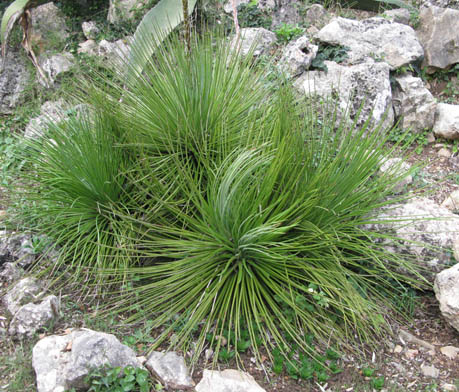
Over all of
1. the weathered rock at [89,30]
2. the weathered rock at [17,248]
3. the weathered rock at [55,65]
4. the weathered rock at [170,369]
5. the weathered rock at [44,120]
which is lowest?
the weathered rock at [170,369]

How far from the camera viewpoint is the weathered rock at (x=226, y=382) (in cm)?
175

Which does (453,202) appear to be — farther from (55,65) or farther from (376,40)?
(55,65)

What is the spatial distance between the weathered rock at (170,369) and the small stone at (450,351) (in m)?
1.21

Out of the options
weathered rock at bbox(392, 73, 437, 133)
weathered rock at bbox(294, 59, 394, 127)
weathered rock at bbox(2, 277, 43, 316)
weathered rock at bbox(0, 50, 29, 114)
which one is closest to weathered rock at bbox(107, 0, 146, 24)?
weathered rock at bbox(0, 50, 29, 114)

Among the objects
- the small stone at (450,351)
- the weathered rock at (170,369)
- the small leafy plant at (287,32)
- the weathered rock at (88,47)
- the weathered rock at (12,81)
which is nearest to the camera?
the weathered rock at (170,369)

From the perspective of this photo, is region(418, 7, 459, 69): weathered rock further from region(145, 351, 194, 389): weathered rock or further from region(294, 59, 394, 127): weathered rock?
region(145, 351, 194, 389): weathered rock

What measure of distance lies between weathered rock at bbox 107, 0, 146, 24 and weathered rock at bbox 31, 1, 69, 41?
50 centimetres

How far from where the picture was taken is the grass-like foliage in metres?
1.96

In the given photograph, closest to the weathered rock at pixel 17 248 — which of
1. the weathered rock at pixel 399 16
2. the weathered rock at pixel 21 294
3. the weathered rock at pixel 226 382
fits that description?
the weathered rock at pixel 21 294

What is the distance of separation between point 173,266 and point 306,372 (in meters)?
0.73

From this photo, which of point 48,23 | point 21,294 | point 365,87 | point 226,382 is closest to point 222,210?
point 226,382

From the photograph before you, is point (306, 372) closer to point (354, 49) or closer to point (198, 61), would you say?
point (198, 61)

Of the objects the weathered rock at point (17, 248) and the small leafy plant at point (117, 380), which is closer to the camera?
the small leafy plant at point (117, 380)

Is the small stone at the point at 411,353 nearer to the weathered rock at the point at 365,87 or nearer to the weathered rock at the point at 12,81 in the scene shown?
the weathered rock at the point at 365,87
